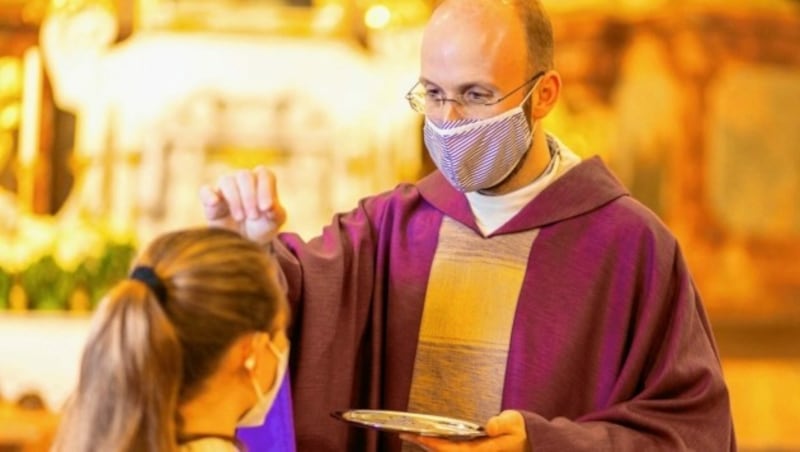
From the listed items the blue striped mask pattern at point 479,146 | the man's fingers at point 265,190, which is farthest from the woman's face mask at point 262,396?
the blue striped mask pattern at point 479,146

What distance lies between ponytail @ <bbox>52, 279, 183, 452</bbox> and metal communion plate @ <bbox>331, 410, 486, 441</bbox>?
52cm

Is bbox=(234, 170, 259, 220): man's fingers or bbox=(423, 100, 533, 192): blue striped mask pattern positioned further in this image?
bbox=(423, 100, 533, 192): blue striped mask pattern

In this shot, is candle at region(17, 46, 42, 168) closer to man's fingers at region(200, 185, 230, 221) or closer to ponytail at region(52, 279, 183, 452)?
man's fingers at region(200, 185, 230, 221)

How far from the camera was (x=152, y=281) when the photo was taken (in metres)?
2.17

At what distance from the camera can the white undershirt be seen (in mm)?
3029

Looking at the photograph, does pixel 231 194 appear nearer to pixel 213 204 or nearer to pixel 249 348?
pixel 213 204

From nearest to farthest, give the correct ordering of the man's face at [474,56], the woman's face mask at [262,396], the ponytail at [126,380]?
the ponytail at [126,380]
the woman's face mask at [262,396]
the man's face at [474,56]

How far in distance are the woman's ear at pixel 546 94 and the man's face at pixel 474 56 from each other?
0.05 metres

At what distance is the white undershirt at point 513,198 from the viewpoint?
3.03 metres

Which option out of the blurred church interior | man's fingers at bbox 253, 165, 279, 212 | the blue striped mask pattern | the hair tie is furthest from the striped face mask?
the blurred church interior

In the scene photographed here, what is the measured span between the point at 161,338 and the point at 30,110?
602 centimetres

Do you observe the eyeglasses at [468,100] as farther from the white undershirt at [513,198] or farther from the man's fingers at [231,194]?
the man's fingers at [231,194]

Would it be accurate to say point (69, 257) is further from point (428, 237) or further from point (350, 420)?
point (350, 420)

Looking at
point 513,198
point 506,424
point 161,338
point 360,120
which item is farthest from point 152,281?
point 360,120
